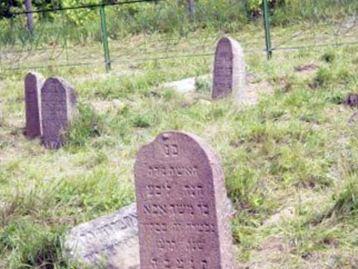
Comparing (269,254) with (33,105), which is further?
(33,105)

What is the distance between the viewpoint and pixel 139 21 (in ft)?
51.4

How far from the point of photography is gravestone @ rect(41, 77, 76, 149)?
816 centimetres

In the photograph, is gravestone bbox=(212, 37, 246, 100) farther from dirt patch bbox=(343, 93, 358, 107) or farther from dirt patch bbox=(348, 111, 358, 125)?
dirt patch bbox=(348, 111, 358, 125)

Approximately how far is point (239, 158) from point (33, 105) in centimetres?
295

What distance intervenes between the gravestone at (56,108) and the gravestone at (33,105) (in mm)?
188

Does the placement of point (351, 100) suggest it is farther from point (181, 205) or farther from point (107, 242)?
point (181, 205)

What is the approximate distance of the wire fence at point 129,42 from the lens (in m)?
12.3

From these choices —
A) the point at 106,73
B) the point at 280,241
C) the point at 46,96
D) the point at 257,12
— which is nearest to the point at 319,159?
the point at 280,241

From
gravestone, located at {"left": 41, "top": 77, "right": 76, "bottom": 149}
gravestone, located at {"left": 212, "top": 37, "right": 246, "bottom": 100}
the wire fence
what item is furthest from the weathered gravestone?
the wire fence

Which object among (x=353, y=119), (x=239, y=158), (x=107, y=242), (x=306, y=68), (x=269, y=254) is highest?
(x=306, y=68)

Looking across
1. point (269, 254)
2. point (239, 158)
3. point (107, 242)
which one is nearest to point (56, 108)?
point (239, 158)

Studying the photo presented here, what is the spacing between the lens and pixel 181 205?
4.34 metres

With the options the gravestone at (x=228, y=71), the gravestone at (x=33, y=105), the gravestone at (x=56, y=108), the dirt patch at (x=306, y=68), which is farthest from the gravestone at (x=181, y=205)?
the dirt patch at (x=306, y=68)

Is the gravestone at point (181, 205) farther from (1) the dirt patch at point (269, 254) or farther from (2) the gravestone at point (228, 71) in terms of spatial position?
(2) the gravestone at point (228, 71)
